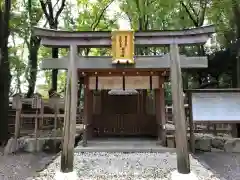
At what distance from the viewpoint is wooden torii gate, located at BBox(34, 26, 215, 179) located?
5.84 m

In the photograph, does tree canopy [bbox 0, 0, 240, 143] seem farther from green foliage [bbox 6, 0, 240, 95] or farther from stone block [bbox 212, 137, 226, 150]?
stone block [bbox 212, 137, 226, 150]

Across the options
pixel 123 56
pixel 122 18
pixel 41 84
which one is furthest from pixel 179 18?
pixel 41 84

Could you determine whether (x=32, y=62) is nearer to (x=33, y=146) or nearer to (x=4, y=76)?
(x=4, y=76)

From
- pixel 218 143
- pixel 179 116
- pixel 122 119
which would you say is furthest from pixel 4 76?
pixel 218 143

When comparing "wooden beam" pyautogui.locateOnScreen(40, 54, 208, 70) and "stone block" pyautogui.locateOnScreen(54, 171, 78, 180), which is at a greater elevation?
"wooden beam" pyautogui.locateOnScreen(40, 54, 208, 70)

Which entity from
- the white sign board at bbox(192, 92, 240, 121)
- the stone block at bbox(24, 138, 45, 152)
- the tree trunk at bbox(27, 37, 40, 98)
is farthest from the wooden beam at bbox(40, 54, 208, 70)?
the tree trunk at bbox(27, 37, 40, 98)

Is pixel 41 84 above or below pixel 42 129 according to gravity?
above

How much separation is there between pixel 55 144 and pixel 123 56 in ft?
20.6

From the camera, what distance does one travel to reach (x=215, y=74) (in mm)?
A: 18312

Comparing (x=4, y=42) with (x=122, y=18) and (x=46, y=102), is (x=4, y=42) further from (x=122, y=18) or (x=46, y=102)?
(x=122, y=18)

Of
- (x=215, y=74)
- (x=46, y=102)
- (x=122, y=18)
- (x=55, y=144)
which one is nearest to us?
(x=55, y=144)

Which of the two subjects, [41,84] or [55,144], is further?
[41,84]

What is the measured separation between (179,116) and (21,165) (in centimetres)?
557

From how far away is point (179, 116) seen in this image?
5.96 metres
